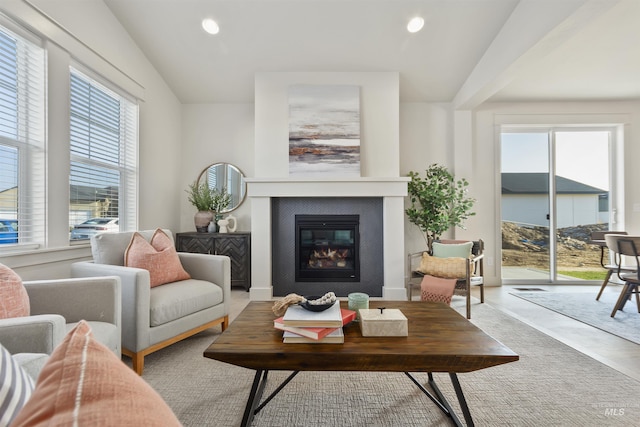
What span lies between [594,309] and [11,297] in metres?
4.51

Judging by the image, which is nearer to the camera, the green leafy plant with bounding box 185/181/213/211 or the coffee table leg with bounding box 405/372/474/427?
the coffee table leg with bounding box 405/372/474/427

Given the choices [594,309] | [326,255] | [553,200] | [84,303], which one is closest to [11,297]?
[84,303]

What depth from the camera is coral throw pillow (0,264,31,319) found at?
4.17ft

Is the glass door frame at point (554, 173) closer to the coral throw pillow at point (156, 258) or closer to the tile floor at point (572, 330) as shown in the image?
the tile floor at point (572, 330)

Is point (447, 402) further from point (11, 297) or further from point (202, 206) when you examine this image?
point (202, 206)

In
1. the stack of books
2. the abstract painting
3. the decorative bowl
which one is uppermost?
the abstract painting

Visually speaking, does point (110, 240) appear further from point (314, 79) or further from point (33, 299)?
point (314, 79)

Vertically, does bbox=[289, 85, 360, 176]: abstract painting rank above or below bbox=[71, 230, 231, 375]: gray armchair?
above

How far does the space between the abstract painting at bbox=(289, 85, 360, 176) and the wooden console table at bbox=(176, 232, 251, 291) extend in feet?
3.60

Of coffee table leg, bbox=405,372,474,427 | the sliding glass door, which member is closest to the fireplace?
coffee table leg, bbox=405,372,474,427

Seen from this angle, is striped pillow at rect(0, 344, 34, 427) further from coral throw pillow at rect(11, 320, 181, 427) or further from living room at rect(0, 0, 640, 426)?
living room at rect(0, 0, 640, 426)

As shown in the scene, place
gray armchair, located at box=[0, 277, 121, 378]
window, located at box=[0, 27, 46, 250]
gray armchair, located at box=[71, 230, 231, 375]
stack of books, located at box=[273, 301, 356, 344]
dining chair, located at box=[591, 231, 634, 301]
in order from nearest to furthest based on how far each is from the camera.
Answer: stack of books, located at box=[273, 301, 356, 344]
gray armchair, located at box=[0, 277, 121, 378]
gray armchair, located at box=[71, 230, 231, 375]
window, located at box=[0, 27, 46, 250]
dining chair, located at box=[591, 231, 634, 301]

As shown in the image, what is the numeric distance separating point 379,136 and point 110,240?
287 centimetres

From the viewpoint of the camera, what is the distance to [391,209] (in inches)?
142
